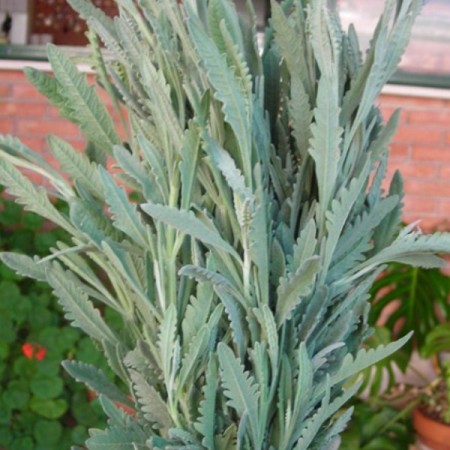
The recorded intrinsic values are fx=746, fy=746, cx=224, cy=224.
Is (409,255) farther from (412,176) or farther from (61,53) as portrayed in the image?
(412,176)

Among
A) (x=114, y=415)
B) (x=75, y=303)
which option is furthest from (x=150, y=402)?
(x=75, y=303)

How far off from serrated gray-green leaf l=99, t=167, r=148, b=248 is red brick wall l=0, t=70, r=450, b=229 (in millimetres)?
2354

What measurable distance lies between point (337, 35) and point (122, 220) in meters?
0.36

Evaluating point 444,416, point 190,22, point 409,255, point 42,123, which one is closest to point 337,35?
point 190,22

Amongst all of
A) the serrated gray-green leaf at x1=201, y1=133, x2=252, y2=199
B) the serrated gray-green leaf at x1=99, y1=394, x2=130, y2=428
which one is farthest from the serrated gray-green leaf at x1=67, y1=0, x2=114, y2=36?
the serrated gray-green leaf at x1=99, y1=394, x2=130, y2=428

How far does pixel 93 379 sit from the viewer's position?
1.07 m

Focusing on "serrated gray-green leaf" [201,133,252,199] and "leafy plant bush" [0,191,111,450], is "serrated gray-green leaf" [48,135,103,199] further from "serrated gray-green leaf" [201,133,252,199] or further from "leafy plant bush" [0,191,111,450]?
"leafy plant bush" [0,191,111,450]

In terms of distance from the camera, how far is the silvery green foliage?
90 centimetres

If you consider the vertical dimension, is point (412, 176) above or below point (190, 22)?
below

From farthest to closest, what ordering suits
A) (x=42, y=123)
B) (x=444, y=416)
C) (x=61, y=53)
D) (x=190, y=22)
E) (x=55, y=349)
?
(x=42, y=123) < (x=55, y=349) < (x=444, y=416) < (x=61, y=53) < (x=190, y=22)

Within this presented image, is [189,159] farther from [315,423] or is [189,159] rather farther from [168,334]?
[315,423]

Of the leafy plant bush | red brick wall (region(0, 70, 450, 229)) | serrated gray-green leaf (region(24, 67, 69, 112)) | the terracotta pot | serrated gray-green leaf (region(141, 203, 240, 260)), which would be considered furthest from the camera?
red brick wall (region(0, 70, 450, 229))

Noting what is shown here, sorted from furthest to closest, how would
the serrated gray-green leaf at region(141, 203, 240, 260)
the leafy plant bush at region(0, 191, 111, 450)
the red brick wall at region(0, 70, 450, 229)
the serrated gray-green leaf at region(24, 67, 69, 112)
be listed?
the red brick wall at region(0, 70, 450, 229) < the leafy plant bush at region(0, 191, 111, 450) < the serrated gray-green leaf at region(24, 67, 69, 112) < the serrated gray-green leaf at region(141, 203, 240, 260)

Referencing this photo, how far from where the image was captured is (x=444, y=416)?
9.38 ft
